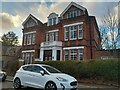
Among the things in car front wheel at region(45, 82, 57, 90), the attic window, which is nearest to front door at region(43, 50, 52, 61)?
the attic window

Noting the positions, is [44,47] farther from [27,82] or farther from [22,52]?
[27,82]

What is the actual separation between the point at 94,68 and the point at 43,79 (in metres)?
7.93

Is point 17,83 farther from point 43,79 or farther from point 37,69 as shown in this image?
point 43,79

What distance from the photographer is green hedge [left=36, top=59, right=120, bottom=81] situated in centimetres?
1739

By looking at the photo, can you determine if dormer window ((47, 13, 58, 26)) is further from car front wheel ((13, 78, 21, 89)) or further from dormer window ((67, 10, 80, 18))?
car front wheel ((13, 78, 21, 89))

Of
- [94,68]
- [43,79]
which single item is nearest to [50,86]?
[43,79]

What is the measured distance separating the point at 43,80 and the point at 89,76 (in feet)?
26.7

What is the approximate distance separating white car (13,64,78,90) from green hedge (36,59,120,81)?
6232 mm

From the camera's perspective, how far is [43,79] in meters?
12.2

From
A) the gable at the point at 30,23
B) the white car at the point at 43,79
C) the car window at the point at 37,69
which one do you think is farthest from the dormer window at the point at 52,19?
the car window at the point at 37,69

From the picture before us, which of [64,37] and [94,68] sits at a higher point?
[64,37]

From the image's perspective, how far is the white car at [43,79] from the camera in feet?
38.1

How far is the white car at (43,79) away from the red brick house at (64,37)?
17.0 meters

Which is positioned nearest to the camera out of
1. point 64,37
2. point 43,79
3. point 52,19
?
point 43,79
